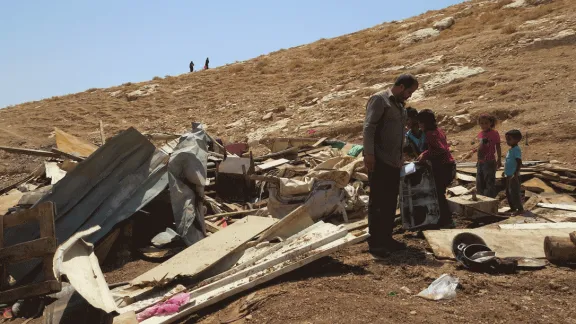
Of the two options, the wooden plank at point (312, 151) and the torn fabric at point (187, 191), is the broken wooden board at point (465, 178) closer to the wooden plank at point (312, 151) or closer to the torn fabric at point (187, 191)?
the wooden plank at point (312, 151)

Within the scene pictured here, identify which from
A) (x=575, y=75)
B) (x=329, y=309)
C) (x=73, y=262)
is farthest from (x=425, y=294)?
(x=575, y=75)

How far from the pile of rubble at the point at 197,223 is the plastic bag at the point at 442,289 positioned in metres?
0.45

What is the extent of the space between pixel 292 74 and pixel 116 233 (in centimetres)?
1817

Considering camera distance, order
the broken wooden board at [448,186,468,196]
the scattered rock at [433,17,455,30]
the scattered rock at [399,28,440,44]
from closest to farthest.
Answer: the broken wooden board at [448,186,468,196] < the scattered rock at [399,28,440,44] < the scattered rock at [433,17,455,30]

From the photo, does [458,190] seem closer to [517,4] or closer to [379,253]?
[379,253]

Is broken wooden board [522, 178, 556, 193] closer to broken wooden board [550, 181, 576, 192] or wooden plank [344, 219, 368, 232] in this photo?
broken wooden board [550, 181, 576, 192]

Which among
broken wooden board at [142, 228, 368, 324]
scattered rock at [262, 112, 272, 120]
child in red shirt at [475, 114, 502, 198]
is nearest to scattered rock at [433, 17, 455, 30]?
scattered rock at [262, 112, 272, 120]

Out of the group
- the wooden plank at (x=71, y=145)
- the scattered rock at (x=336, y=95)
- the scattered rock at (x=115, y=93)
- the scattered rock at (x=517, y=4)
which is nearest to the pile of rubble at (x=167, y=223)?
the wooden plank at (x=71, y=145)

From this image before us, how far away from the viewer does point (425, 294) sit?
12.4 feet

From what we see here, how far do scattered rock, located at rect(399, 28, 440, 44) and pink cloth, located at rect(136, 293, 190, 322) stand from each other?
781 inches

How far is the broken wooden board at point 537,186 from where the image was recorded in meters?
7.17

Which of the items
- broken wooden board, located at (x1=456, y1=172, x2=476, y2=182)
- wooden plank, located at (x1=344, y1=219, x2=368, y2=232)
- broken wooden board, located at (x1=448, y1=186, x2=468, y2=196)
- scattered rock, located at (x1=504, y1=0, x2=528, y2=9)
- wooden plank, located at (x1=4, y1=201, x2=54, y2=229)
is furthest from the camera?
scattered rock, located at (x1=504, y1=0, x2=528, y2=9)

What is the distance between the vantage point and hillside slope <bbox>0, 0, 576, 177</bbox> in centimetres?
1248

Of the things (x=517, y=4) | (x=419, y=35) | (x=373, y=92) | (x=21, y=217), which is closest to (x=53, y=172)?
(x=21, y=217)
